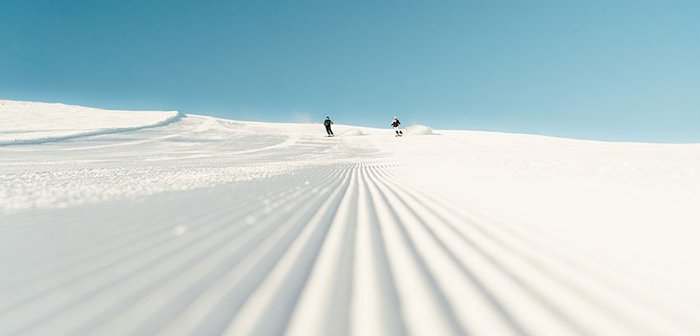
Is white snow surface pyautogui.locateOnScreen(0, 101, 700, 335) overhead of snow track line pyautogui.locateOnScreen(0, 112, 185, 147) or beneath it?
overhead

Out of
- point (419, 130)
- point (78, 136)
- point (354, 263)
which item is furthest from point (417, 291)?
point (419, 130)

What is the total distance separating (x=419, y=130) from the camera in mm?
29906

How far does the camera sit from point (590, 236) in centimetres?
253

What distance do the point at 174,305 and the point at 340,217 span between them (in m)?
1.93

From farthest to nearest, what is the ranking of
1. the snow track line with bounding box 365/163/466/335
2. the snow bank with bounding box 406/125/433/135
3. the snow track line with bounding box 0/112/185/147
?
the snow bank with bounding box 406/125/433/135
the snow track line with bounding box 0/112/185/147
the snow track line with bounding box 365/163/466/335

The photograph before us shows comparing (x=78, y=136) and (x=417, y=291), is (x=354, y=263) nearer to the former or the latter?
(x=417, y=291)

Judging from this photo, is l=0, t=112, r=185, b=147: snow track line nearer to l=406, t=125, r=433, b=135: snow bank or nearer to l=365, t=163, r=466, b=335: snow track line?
l=365, t=163, r=466, b=335: snow track line

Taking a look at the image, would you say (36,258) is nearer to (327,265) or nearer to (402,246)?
(327,265)

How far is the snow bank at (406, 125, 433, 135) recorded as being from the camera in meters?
29.4

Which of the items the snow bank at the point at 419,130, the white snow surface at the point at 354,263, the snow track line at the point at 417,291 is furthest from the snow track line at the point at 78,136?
the snow bank at the point at 419,130

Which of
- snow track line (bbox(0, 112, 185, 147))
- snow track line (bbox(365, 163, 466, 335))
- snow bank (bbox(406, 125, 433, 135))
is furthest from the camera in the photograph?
snow bank (bbox(406, 125, 433, 135))

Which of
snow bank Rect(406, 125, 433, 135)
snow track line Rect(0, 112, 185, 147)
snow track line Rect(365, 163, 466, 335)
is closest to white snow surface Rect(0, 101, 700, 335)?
snow track line Rect(365, 163, 466, 335)

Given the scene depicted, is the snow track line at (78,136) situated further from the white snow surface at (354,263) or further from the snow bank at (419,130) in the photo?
the snow bank at (419,130)

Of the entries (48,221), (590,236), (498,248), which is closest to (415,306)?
(498,248)
